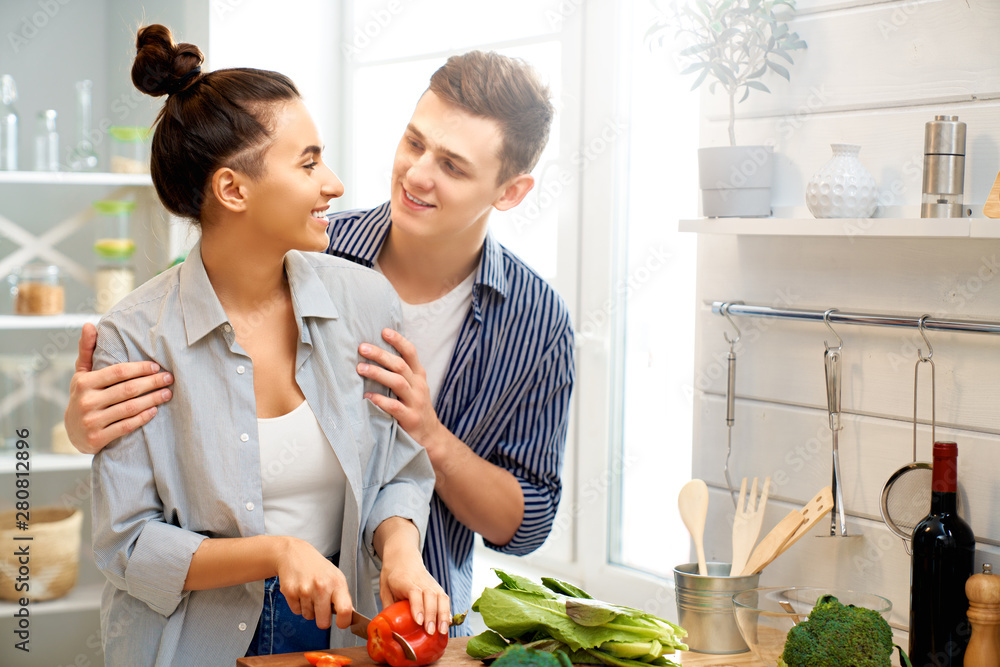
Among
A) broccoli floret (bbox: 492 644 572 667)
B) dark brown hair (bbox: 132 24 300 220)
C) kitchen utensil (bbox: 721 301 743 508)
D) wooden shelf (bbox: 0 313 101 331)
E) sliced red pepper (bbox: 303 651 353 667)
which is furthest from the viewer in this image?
wooden shelf (bbox: 0 313 101 331)

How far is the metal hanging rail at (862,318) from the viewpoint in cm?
136

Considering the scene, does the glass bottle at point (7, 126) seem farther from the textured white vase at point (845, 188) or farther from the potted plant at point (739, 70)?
the textured white vase at point (845, 188)

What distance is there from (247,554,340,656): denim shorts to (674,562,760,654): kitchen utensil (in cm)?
58

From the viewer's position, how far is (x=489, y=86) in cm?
147

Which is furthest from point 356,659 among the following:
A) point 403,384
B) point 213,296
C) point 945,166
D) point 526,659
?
point 945,166

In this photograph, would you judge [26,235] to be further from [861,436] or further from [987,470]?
[987,470]

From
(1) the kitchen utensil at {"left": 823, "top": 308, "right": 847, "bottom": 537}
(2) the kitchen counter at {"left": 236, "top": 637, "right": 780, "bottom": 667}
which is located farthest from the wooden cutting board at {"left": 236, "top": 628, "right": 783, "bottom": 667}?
(1) the kitchen utensil at {"left": 823, "top": 308, "right": 847, "bottom": 537}

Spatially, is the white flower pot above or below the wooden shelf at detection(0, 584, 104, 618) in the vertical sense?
above

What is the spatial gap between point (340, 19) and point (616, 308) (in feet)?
4.98

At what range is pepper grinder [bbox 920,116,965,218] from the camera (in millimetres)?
1316

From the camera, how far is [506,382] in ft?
5.13

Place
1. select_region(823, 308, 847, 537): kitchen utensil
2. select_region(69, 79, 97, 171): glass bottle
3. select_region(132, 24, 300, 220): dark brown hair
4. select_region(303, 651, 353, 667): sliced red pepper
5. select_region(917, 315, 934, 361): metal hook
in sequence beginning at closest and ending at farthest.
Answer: select_region(303, 651, 353, 667): sliced red pepper
select_region(132, 24, 300, 220): dark brown hair
select_region(917, 315, 934, 361): metal hook
select_region(823, 308, 847, 537): kitchen utensil
select_region(69, 79, 97, 171): glass bottle

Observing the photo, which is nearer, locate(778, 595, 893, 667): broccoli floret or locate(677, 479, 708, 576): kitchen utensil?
locate(778, 595, 893, 667): broccoli floret

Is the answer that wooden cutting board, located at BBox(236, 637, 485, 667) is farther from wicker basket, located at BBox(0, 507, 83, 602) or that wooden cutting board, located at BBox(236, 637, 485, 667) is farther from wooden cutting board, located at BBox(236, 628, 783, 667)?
wicker basket, located at BBox(0, 507, 83, 602)
